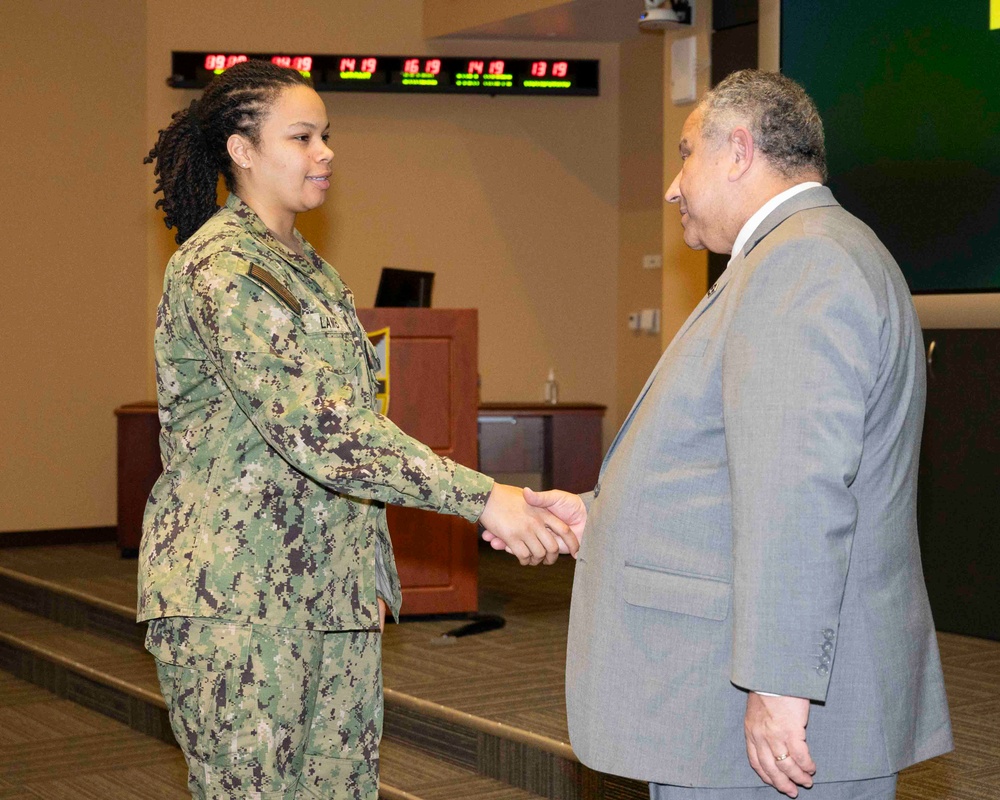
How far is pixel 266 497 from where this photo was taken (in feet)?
6.05

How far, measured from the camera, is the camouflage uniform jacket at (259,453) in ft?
5.83

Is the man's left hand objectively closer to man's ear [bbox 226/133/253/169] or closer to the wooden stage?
man's ear [bbox 226/133/253/169]

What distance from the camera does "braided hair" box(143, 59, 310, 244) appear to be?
1981mm

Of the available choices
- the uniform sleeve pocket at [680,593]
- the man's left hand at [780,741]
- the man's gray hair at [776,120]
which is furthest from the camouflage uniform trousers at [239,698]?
the man's gray hair at [776,120]

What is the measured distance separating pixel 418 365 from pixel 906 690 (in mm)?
3449

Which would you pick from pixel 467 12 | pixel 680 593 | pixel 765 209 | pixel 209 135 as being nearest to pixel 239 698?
pixel 680 593

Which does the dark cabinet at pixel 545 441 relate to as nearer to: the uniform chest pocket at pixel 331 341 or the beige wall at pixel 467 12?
the beige wall at pixel 467 12

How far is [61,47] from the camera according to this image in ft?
23.0

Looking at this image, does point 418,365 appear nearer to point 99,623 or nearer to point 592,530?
point 99,623

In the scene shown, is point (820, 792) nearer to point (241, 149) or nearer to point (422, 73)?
point (241, 149)

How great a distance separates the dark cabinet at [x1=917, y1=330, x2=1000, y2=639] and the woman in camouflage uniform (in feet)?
9.46

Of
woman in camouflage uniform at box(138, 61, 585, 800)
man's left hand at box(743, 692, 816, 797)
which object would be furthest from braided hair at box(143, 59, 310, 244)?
man's left hand at box(743, 692, 816, 797)

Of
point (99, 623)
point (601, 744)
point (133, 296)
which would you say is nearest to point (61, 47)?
point (133, 296)

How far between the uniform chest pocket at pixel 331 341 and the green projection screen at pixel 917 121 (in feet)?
9.65
